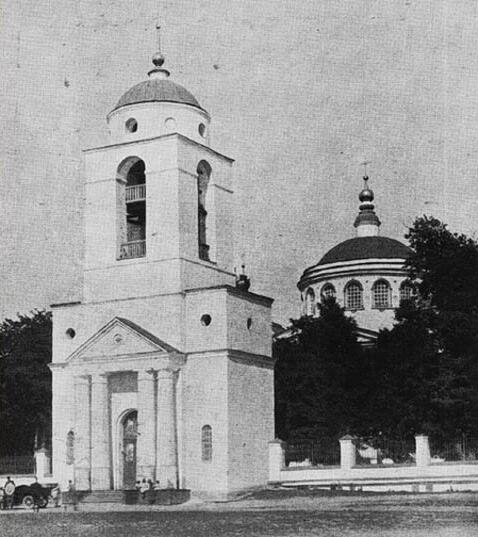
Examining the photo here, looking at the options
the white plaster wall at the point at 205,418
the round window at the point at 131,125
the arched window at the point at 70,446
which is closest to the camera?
the white plaster wall at the point at 205,418

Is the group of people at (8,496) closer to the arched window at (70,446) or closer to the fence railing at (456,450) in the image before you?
the arched window at (70,446)

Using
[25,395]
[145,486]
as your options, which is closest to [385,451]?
[145,486]

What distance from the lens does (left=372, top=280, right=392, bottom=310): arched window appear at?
193 ft

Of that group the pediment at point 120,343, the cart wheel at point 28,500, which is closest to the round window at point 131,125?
the pediment at point 120,343

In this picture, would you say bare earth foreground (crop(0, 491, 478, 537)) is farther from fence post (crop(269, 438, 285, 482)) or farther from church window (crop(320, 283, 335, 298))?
church window (crop(320, 283, 335, 298))

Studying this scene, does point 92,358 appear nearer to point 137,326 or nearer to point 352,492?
point 137,326

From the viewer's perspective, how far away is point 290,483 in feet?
118

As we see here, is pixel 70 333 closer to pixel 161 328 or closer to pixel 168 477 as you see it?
pixel 161 328

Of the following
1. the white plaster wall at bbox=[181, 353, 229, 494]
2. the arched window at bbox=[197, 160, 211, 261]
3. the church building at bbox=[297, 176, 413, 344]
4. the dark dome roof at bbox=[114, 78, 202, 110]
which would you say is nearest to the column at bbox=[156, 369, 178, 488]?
the white plaster wall at bbox=[181, 353, 229, 494]

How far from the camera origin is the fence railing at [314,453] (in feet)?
121

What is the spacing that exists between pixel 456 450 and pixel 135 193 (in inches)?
525

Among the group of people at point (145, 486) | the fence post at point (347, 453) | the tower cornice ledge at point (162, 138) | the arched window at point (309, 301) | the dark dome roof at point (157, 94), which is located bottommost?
the group of people at point (145, 486)

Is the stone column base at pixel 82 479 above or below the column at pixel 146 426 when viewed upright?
below

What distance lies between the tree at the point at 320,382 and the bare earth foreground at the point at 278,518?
8117 millimetres
